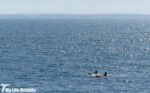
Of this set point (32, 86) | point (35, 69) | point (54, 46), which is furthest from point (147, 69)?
point (54, 46)

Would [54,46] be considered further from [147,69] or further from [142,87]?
[142,87]

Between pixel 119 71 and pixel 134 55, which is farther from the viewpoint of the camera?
pixel 134 55

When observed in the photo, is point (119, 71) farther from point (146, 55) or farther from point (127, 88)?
point (146, 55)

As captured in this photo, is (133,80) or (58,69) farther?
(58,69)

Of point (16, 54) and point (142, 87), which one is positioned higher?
point (16, 54)

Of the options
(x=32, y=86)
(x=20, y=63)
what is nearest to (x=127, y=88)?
(x=32, y=86)

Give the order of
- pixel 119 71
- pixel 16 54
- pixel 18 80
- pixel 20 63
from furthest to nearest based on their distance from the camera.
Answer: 1. pixel 16 54
2. pixel 20 63
3. pixel 119 71
4. pixel 18 80

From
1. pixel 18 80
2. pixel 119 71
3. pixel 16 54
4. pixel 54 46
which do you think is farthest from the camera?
pixel 54 46

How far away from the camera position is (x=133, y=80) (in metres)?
119

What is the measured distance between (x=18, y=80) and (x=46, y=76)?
26.0 feet

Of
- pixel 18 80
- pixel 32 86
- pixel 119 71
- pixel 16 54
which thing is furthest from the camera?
pixel 16 54

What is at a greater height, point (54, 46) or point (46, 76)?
point (54, 46)

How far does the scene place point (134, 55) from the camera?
16700cm

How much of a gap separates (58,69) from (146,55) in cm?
4118
